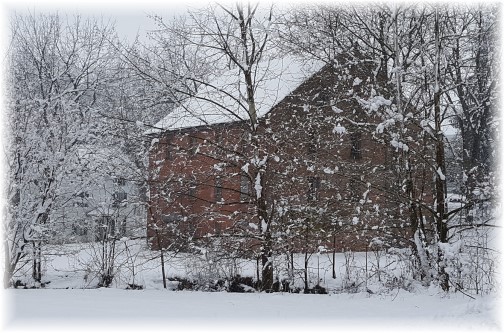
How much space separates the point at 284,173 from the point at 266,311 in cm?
439

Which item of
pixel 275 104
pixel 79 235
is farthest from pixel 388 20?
pixel 79 235

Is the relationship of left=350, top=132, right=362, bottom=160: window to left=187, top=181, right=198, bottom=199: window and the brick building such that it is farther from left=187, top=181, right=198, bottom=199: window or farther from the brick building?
left=187, top=181, right=198, bottom=199: window

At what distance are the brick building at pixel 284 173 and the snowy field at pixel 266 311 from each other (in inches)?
84.0

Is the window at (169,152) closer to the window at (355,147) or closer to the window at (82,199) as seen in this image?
the window at (355,147)

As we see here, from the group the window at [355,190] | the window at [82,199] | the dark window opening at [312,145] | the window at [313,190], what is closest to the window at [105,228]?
the window at [82,199]

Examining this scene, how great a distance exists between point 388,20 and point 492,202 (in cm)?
492

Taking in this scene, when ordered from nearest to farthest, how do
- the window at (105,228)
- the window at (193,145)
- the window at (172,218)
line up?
the window at (193,145) < the window at (172,218) < the window at (105,228)

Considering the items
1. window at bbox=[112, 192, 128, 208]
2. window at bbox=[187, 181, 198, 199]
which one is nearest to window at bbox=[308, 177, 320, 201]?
window at bbox=[187, 181, 198, 199]

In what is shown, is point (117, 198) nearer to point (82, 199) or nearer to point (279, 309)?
point (82, 199)

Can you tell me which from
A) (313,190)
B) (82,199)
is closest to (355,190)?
(313,190)

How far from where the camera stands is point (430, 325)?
6172mm

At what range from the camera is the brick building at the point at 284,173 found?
10837mm

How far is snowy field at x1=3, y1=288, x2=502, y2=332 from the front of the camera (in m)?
6.24

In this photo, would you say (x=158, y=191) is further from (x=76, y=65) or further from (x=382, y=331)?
(x=76, y=65)
